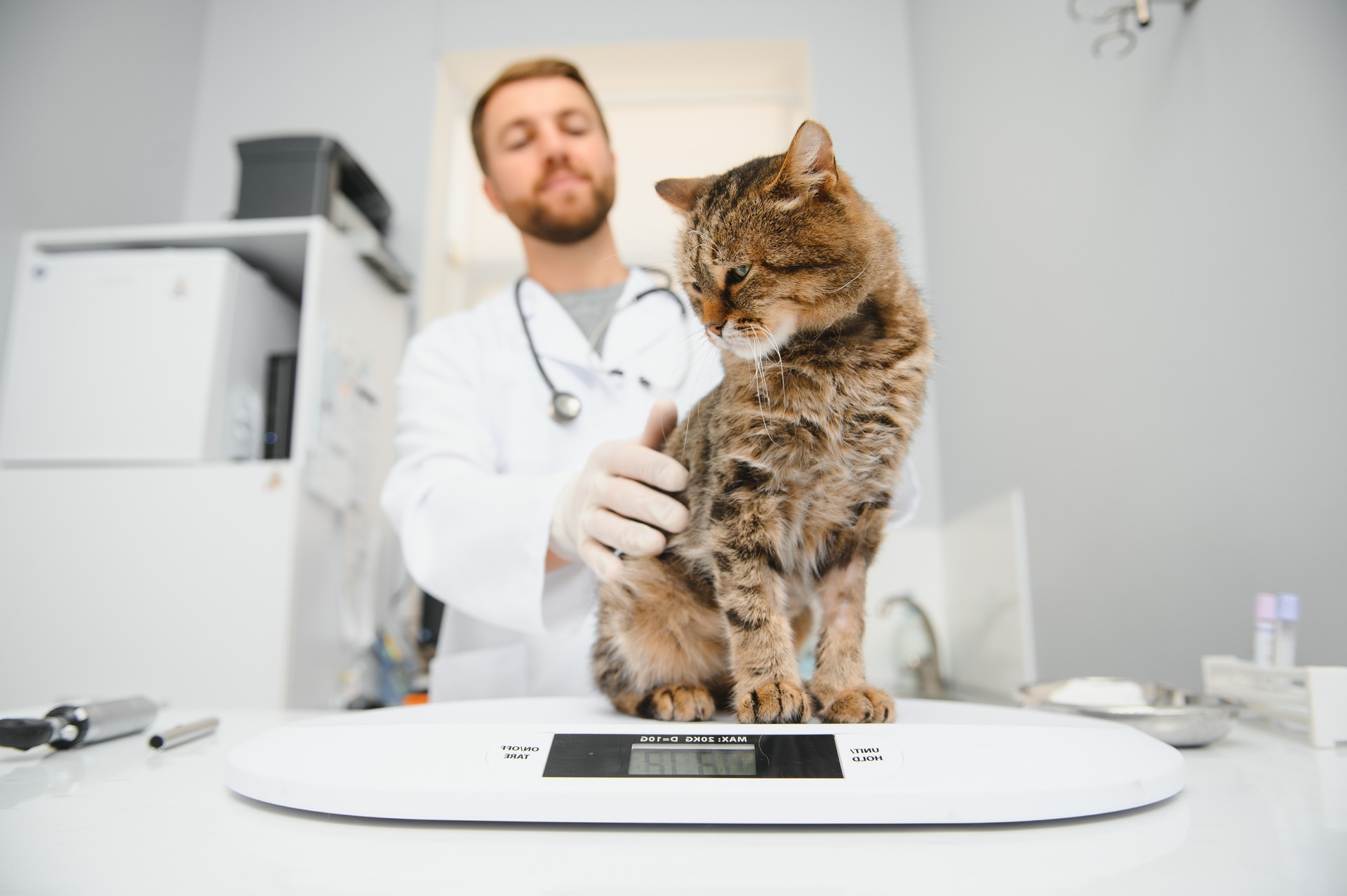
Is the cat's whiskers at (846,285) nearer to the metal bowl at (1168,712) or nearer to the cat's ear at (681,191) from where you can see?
the cat's ear at (681,191)

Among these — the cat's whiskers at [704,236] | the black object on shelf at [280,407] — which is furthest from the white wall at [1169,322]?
the black object on shelf at [280,407]

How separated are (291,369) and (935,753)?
1.85 metres

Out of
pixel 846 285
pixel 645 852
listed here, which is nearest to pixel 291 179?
pixel 846 285

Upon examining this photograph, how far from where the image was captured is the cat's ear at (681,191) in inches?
31.4

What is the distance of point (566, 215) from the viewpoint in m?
1.48

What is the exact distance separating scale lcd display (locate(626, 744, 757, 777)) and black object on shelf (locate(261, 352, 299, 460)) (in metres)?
1.61

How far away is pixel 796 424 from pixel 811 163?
9.5 inches

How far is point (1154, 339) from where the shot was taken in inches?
46.4

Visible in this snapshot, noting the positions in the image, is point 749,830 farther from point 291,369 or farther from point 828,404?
point 291,369

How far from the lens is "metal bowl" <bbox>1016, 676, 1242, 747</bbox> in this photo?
76 centimetres

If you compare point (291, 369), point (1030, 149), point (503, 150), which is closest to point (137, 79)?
point (291, 369)

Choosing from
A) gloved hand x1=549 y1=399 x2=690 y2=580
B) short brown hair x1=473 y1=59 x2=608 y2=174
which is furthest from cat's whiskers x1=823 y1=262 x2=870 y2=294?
short brown hair x1=473 y1=59 x2=608 y2=174

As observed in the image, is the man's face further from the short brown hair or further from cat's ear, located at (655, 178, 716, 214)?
cat's ear, located at (655, 178, 716, 214)

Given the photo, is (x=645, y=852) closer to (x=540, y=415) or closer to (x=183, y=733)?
(x=183, y=733)
